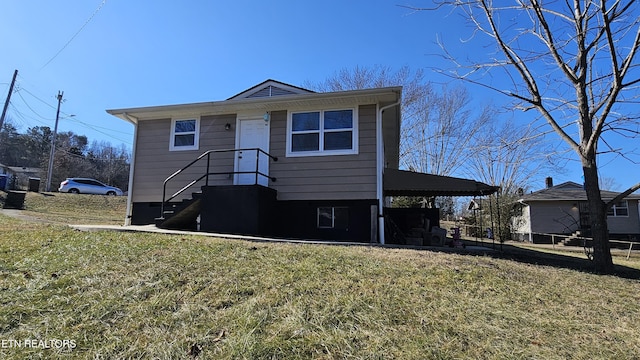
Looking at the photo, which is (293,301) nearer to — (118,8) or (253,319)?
(253,319)

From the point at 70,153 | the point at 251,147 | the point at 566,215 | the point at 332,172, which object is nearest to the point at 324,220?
the point at 332,172

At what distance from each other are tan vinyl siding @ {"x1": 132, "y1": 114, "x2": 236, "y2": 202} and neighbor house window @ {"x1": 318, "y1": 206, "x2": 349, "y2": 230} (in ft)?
9.07

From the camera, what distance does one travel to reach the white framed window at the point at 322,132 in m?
9.10

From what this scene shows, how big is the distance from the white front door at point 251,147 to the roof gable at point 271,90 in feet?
6.68

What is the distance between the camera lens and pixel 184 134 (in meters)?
10.3

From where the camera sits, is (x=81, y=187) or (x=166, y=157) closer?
(x=166, y=157)

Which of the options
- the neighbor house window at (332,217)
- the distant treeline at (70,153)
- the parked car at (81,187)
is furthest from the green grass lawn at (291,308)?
the distant treeline at (70,153)

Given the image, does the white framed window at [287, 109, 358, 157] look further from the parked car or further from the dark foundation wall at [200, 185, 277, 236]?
the parked car

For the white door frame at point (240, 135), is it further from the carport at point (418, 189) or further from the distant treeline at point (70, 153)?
the distant treeline at point (70, 153)

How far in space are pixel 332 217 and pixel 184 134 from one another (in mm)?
4916

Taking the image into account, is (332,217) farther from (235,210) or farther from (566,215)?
(566,215)

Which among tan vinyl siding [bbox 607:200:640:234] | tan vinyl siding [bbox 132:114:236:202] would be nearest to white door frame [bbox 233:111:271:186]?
tan vinyl siding [bbox 132:114:236:202]

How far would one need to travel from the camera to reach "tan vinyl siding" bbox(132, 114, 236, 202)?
993 cm

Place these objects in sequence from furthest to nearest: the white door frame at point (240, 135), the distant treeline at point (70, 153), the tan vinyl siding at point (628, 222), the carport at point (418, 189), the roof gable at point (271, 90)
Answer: the distant treeline at point (70, 153) < the tan vinyl siding at point (628, 222) < the roof gable at point (271, 90) < the carport at point (418, 189) < the white door frame at point (240, 135)
